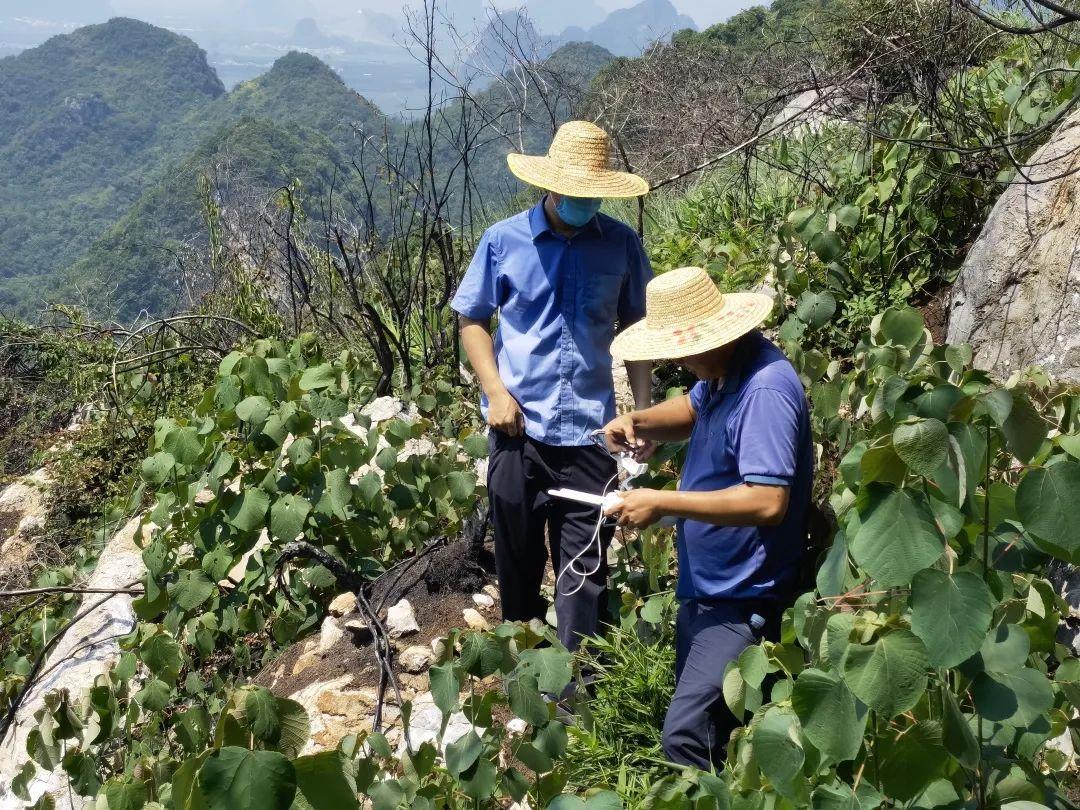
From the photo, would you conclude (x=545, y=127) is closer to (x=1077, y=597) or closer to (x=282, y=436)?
(x=282, y=436)

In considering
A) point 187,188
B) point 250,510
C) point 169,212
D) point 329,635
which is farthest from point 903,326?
point 169,212

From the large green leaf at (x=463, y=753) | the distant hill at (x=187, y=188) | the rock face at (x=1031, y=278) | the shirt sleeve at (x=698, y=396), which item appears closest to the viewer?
the large green leaf at (x=463, y=753)

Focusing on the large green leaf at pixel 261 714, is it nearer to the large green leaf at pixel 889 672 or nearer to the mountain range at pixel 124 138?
the large green leaf at pixel 889 672

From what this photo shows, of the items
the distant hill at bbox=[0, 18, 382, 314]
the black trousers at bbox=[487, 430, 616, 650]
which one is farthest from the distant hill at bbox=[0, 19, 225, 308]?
the black trousers at bbox=[487, 430, 616, 650]

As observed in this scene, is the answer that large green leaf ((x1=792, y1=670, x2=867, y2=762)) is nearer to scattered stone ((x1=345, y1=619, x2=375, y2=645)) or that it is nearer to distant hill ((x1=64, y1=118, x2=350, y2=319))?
scattered stone ((x1=345, y1=619, x2=375, y2=645))

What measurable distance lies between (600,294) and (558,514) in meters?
0.65

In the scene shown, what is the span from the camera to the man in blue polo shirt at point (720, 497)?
7.00 feet

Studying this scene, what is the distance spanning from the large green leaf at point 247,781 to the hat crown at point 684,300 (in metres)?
1.34

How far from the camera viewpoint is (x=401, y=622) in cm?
332

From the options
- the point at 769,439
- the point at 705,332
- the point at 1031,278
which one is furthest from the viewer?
the point at 1031,278

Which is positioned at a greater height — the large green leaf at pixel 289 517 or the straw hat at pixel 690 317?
the straw hat at pixel 690 317

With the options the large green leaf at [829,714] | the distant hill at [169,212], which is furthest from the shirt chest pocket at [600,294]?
the distant hill at [169,212]

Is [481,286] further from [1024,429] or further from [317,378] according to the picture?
[1024,429]

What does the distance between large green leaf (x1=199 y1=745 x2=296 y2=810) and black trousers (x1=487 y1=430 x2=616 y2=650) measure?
1.58 m
